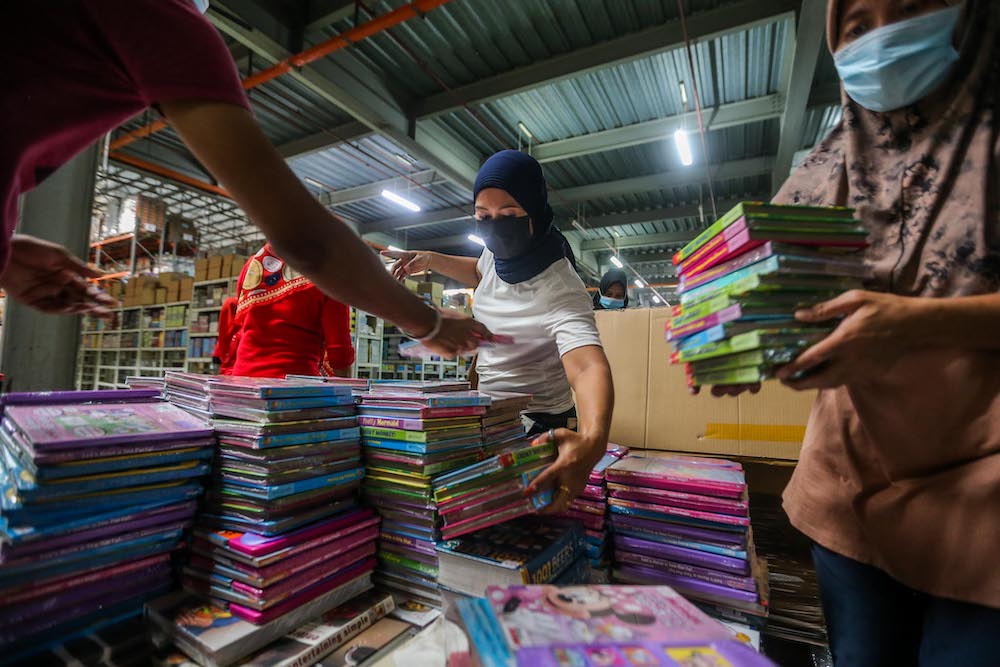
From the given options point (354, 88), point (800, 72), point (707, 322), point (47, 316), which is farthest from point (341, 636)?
point (800, 72)

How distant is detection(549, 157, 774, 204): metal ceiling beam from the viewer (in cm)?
673

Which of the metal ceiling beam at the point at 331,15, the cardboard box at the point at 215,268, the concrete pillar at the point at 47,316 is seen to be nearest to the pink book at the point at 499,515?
the concrete pillar at the point at 47,316

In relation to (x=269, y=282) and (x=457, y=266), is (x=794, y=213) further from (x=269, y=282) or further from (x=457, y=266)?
(x=269, y=282)

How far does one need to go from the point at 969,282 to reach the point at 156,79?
1.28 meters

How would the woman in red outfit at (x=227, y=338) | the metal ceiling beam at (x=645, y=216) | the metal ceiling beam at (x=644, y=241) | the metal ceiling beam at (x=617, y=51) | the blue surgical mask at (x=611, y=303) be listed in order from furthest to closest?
the metal ceiling beam at (x=644, y=241) < the metal ceiling beam at (x=645, y=216) < the blue surgical mask at (x=611, y=303) < the metal ceiling beam at (x=617, y=51) < the woman in red outfit at (x=227, y=338)

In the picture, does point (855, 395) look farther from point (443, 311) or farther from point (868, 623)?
point (443, 311)

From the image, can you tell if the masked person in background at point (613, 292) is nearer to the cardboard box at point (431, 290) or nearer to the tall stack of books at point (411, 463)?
the cardboard box at point (431, 290)

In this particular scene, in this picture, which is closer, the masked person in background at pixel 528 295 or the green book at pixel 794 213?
the green book at pixel 794 213

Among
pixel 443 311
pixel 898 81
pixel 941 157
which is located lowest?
pixel 443 311

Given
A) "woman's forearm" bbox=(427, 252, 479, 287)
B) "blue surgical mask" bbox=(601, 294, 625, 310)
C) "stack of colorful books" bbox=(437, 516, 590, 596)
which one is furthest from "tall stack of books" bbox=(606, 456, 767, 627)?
"blue surgical mask" bbox=(601, 294, 625, 310)

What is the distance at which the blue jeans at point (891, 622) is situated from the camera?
694mm

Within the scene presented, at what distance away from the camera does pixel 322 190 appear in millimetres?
8570

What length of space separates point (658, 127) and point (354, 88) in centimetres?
361

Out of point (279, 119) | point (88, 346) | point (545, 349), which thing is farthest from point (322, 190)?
point (545, 349)
